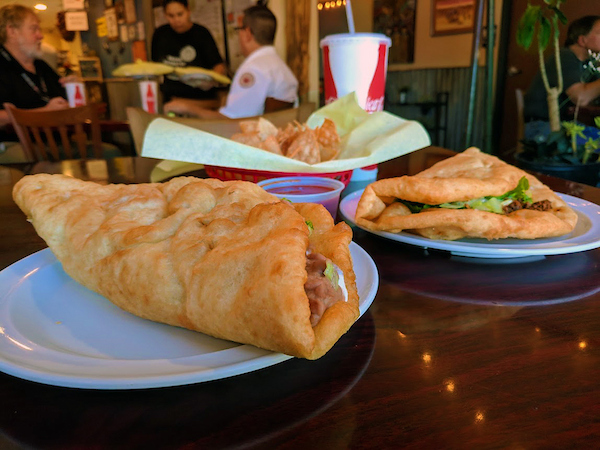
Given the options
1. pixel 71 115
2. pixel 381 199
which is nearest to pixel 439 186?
pixel 381 199

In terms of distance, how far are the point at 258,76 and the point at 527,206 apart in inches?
179

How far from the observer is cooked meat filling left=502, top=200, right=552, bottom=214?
3.82ft

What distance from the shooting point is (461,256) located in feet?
3.32

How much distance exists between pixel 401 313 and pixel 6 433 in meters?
0.59

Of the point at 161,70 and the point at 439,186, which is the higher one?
the point at 161,70

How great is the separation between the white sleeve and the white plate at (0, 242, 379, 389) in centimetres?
465

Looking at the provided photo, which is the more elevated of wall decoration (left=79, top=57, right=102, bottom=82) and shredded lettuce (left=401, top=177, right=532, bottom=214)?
wall decoration (left=79, top=57, right=102, bottom=82)

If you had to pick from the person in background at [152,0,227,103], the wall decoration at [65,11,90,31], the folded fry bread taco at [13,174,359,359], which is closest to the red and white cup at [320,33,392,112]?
the folded fry bread taco at [13,174,359,359]

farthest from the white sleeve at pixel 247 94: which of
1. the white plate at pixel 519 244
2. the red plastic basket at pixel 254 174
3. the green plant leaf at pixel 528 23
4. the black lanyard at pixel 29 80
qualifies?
the white plate at pixel 519 244

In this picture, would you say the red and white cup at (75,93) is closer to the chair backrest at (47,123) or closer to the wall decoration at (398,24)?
the chair backrest at (47,123)

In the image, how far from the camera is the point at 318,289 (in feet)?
1.94

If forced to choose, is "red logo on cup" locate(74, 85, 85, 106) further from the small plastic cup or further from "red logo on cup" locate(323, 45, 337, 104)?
the small plastic cup

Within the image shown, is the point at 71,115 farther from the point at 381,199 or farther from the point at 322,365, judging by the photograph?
the point at 322,365

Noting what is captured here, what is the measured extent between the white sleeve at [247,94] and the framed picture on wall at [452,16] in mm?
3370
